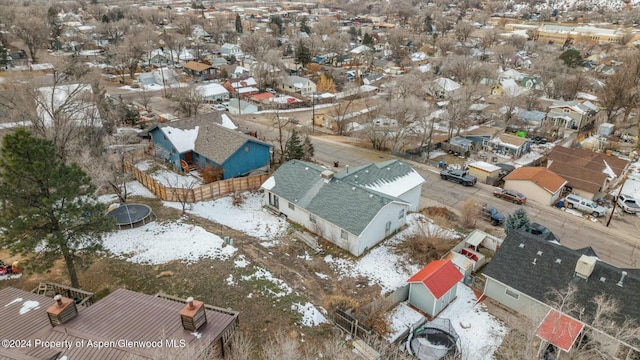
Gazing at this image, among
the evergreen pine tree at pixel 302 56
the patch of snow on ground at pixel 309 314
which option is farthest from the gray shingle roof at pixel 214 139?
the evergreen pine tree at pixel 302 56

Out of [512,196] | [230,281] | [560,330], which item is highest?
[560,330]

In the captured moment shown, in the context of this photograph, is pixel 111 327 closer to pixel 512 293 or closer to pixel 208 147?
pixel 512 293

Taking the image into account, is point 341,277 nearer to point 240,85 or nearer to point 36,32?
point 240,85

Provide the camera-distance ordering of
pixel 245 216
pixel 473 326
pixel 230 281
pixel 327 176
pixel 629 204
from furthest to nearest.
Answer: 1. pixel 629 204
2. pixel 245 216
3. pixel 327 176
4. pixel 230 281
5. pixel 473 326

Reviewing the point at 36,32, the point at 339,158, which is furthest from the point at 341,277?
the point at 36,32

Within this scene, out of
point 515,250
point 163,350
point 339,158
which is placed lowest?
point 339,158

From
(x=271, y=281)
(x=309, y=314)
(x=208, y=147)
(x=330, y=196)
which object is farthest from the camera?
(x=208, y=147)

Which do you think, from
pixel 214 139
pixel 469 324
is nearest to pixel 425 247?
pixel 469 324
